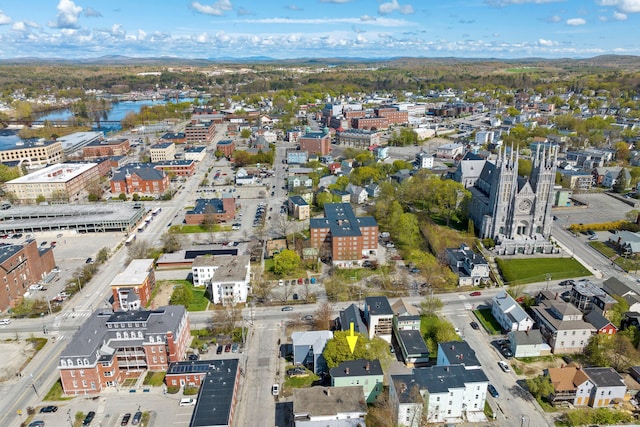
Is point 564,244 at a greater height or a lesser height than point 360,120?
lesser

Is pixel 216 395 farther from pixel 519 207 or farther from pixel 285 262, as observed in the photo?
pixel 519 207

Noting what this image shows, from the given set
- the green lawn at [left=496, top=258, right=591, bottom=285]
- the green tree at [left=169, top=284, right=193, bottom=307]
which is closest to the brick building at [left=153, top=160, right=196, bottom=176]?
the green tree at [left=169, top=284, right=193, bottom=307]

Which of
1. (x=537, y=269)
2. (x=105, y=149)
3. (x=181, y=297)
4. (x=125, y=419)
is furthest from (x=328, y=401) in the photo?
(x=105, y=149)

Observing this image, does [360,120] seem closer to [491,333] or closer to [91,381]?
[491,333]

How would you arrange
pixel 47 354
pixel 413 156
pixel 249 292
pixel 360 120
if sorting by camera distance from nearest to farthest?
1. pixel 47 354
2. pixel 249 292
3. pixel 413 156
4. pixel 360 120

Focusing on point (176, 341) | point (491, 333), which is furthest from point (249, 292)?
point (491, 333)

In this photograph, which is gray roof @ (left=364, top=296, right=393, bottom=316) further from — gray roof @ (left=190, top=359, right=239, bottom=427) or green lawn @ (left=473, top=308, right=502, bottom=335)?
gray roof @ (left=190, top=359, right=239, bottom=427)

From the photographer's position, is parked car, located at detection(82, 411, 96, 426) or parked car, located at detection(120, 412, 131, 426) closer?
parked car, located at detection(120, 412, 131, 426)
